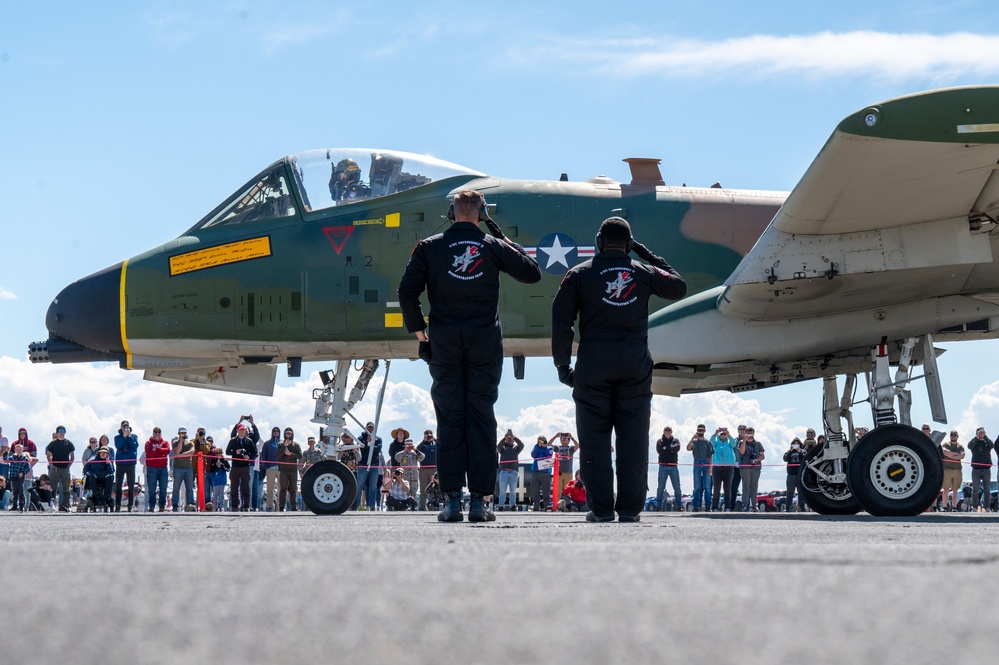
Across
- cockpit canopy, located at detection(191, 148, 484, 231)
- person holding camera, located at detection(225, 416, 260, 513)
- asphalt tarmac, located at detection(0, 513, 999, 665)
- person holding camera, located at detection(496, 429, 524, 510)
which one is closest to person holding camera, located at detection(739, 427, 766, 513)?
person holding camera, located at detection(496, 429, 524, 510)

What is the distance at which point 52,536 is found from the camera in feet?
16.8

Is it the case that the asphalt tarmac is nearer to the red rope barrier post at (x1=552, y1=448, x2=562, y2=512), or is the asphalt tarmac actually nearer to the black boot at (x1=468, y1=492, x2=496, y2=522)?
the black boot at (x1=468, y1=492, x2=496, y2=522)

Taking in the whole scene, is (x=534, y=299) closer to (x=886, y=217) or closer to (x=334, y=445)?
(x=334, y=445)

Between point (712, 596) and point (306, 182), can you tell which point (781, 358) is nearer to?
point (306, 182)

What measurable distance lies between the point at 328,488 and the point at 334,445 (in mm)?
508

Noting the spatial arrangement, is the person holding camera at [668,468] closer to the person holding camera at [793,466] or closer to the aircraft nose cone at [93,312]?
the person holding camera at [793,466]

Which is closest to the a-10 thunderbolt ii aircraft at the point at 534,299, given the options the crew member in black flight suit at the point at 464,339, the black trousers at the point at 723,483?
the crew member in black flight suit at the point at 464,339

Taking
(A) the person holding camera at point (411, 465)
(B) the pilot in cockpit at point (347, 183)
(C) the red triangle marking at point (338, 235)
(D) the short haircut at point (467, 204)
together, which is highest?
(B) the pilot in cockpit at point (347, 183)

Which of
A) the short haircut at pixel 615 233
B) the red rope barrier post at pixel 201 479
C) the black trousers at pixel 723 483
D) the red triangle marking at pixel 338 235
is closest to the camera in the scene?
the short haircut at pixel 615 233

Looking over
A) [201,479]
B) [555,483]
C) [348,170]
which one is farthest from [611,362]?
[201,479]

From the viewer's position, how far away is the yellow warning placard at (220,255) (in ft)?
39.4

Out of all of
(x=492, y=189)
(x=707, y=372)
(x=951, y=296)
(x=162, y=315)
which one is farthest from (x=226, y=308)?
(x=951, y=296)

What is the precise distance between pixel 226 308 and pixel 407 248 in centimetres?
191

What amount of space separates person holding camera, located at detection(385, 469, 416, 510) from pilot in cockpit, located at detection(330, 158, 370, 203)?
28.2ft
